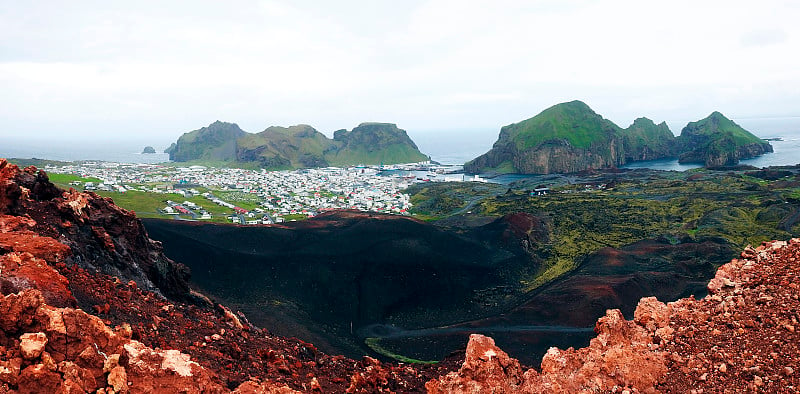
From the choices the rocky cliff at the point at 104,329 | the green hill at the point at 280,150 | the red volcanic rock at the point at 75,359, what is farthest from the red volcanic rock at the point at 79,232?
the green hill at the point at 280,150

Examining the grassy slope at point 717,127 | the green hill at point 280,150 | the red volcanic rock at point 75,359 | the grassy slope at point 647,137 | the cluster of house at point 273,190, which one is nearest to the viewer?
the red volcanic rock at point 75,359

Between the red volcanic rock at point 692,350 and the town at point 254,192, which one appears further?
the town at point 254,192

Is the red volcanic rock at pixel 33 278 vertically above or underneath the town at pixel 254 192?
above

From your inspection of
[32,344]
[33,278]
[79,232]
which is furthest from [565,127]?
[32,344]

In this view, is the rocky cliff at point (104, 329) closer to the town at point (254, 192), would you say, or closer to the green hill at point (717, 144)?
the town at point (254, 192)

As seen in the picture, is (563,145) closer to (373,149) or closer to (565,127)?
(565,127)

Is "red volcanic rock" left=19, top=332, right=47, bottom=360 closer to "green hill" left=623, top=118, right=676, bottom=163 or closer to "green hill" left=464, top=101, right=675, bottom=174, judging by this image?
"green hill" left=464, top=101, right=675, bottom=174

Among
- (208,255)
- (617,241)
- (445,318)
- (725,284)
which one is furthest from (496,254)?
(725,284)
